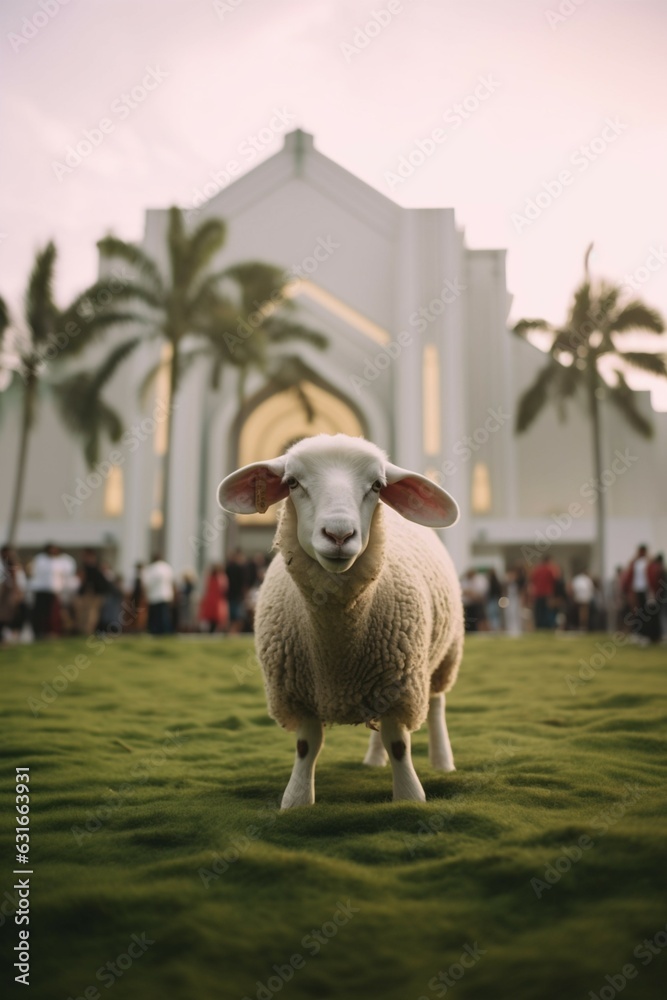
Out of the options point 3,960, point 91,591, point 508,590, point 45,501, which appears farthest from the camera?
point 45,501

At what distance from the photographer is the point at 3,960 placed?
191 centimetres

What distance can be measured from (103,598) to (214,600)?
1.75m

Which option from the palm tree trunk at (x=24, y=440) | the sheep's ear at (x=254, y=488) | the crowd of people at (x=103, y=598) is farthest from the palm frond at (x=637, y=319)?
the sheep's ear at (x=254, y=488)

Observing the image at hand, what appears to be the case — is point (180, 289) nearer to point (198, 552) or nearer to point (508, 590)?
point (198, 552)

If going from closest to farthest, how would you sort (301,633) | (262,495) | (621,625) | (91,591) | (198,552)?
(262,495) → (301,633) → (91,591) → (621,625) → (198,552)

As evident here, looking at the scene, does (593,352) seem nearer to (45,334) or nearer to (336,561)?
(45,334)

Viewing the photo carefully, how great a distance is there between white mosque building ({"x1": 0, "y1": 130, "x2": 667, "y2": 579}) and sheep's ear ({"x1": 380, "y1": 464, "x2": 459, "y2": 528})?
15.8 m

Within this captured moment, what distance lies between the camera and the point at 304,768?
301cm

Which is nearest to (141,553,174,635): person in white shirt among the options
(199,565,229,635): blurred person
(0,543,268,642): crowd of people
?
(0,543,268,642): crowd of people

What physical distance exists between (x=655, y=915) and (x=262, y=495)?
180 centimetres

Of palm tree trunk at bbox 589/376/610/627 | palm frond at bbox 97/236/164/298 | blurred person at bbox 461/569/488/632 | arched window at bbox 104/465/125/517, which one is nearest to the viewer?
blurred person at bbox 461/569/488/632

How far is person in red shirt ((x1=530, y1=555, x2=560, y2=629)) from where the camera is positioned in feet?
43.5

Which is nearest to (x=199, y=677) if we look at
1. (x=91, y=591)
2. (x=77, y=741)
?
(x=77, y=741)

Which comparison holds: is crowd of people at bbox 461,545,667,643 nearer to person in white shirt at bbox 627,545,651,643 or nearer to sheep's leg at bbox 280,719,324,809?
person in white shirt at bbox 627,545,651,643
